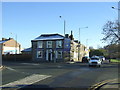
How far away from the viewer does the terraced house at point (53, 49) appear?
47.9m

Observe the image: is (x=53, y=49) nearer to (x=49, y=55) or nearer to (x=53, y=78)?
(x=49, y=55)

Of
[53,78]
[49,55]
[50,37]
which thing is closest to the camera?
[53,78]

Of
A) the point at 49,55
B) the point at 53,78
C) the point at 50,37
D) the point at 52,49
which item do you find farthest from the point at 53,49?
the point at 53,78

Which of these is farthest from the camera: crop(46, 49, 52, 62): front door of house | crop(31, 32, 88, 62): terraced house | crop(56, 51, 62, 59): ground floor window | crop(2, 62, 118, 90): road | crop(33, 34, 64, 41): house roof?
crop(33, 34, 64, 41): house roof

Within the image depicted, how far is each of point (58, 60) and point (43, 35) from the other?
36.9 feet

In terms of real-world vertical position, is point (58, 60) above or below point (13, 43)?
below

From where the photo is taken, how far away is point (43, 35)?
56.6 metres

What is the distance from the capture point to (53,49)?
49.6 metres

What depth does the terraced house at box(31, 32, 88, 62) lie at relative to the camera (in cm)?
4788

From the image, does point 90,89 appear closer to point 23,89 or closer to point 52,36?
point 23,89

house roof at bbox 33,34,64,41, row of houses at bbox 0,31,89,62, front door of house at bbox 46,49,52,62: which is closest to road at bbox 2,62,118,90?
row of houses at bbox 0,31,89,62

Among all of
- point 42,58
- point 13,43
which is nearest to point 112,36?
point 42,58

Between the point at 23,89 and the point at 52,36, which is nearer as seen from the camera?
the point at 23,89

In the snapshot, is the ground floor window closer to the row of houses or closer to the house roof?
the row of houses
